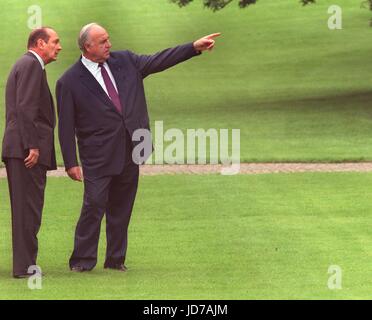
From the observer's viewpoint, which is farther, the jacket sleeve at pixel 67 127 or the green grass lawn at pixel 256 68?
the green grass lawn at pixel 256 68

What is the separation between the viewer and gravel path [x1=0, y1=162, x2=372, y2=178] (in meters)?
22.4

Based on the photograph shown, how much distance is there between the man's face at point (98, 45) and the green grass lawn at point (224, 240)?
6.28ft

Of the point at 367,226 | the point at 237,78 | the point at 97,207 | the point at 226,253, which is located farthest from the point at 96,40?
the point at 237,78

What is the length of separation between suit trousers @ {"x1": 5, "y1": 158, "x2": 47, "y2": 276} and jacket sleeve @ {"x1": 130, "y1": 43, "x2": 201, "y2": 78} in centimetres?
123

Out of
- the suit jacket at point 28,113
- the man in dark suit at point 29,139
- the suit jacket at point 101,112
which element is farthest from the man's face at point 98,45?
the suit jacket at point 28,113

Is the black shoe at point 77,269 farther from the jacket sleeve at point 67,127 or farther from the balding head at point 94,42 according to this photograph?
the balding head at point 94,42

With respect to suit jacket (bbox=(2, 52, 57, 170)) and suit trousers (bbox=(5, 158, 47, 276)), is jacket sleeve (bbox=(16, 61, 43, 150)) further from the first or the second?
suit trousers (bbox=(5, 158, 47, 276))

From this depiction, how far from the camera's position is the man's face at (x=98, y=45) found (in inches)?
478

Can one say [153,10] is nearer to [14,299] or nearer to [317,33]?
[317,33]

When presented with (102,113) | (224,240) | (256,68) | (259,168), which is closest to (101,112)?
(102,113)

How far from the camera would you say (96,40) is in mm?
12219

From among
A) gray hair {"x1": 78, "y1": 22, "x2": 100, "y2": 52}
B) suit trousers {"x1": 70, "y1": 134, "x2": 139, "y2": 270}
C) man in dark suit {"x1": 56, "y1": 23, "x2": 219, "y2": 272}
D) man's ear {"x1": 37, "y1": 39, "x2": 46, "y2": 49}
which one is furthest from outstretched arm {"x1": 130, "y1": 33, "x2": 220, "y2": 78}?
man's ear {"x1": 37, "y1": 39, "x2": 46, "y2": 49}

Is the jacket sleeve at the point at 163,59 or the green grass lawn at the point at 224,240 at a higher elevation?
the jacket sleeve at the point at 163,59

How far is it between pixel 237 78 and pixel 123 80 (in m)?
27.9
